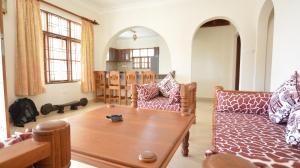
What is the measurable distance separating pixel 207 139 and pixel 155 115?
1.07 metres

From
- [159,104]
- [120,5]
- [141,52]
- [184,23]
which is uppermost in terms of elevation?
[120,5]

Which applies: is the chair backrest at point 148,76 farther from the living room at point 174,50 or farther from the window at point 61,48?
the window at point 61,48

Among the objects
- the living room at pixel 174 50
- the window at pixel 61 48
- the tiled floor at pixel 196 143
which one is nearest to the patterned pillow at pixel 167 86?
the living room at pixel 174 50

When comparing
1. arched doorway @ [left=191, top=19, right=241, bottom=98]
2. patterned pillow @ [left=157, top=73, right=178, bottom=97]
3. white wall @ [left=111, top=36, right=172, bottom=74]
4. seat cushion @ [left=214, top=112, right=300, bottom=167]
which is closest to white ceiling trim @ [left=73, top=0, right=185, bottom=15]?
arched doorway @ [left=191, top=19, right=241, bottom=98]

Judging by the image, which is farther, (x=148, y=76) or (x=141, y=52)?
(x=141, y=52)

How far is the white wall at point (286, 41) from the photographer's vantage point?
2.09 metres

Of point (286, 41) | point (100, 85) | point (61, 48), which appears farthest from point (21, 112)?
point (286, 41)

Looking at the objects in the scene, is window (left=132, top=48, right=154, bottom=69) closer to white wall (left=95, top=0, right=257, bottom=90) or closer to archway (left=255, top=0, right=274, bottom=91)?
white wall (left=95, top=0, right=257, bottom=90)

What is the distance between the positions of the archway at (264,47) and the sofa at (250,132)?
178 centimetres

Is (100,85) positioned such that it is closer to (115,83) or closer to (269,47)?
(115,83)

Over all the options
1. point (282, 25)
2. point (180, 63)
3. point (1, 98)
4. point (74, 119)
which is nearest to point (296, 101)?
point (282, 25)

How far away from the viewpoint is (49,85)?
3.97 meters

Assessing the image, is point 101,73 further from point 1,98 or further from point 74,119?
point 74,119

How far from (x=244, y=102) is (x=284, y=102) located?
20.7 inches
